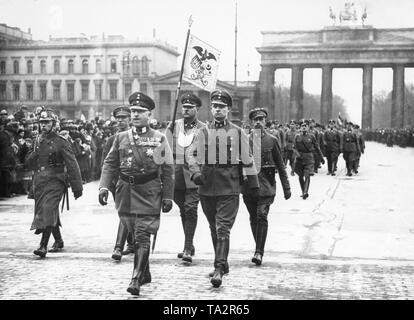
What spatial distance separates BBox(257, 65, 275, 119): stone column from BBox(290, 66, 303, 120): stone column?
218 cm

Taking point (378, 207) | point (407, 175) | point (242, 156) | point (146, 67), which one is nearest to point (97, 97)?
point (146, 67)

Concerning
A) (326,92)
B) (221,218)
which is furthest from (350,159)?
(326,92)

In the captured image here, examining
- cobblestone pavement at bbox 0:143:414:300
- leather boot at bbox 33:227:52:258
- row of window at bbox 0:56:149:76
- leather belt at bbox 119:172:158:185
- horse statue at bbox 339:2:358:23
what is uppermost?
horse statue at bbox 339:2:358:23

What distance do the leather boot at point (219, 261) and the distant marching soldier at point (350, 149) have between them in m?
17.1

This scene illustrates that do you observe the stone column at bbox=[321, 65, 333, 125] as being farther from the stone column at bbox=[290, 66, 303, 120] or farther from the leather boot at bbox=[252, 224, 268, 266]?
the leather boot at bbox=[252, 224, 268, 266]

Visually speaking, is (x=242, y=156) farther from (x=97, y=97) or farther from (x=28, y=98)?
(x=97, y=97)

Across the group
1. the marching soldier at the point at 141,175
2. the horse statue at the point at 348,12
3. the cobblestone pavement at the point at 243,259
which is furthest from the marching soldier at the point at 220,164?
the horse statue at the point at 348,12

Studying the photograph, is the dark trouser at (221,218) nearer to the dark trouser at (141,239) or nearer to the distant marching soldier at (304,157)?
the dark trouser at (141,239)

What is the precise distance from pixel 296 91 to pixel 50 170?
69914 mm

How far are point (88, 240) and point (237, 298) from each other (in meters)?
4.09

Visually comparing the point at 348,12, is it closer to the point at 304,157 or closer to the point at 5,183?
the point at 304,157

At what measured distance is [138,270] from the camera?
7.21 meters

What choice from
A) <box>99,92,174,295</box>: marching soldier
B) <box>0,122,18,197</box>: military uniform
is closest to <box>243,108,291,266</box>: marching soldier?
<box>99,92,174,295</box>: marching soldier

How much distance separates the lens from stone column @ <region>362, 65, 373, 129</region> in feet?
251
